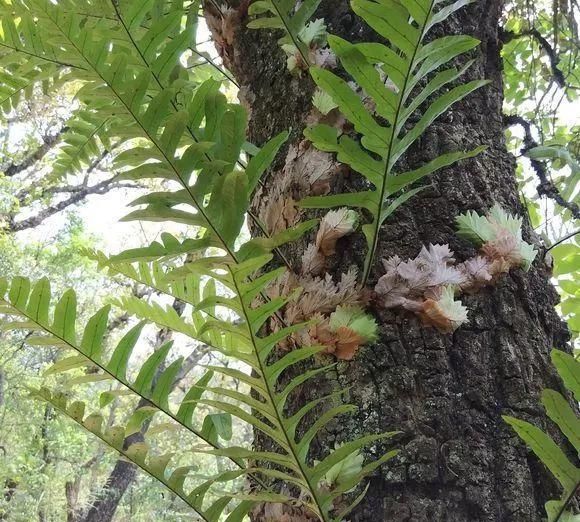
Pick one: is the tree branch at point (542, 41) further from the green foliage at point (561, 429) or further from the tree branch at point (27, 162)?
the tree branch at point (27, 162)

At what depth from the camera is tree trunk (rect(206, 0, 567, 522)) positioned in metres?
0.45

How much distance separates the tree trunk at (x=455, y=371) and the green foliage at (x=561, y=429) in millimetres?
74

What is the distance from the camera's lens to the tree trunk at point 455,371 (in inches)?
17.5

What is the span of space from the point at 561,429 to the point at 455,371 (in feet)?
0.45

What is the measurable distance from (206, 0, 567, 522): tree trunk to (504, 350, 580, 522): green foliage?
0.24 feet

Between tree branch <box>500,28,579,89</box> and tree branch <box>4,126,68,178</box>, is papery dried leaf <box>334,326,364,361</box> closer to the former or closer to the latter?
tree branch <box>500,28,579,89</box>

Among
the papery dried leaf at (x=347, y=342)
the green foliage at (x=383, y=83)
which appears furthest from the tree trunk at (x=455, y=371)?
the green foliage at (x=383, y=83)

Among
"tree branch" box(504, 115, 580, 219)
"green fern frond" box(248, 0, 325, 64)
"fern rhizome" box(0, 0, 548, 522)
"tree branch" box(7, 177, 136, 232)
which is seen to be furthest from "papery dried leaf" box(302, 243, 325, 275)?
"tree branch" box(7, 177, 136, 232)

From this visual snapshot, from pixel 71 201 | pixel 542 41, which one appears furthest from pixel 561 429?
pixel 71 201

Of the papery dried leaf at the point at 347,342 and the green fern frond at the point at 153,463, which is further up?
the papery dried leaf at the point at 347,342

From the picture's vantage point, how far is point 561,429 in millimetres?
362

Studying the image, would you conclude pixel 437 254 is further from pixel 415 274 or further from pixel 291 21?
pixel 291 21

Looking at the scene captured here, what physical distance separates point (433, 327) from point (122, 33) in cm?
44

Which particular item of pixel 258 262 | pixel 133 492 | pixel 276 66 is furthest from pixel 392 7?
pixel 133 492
